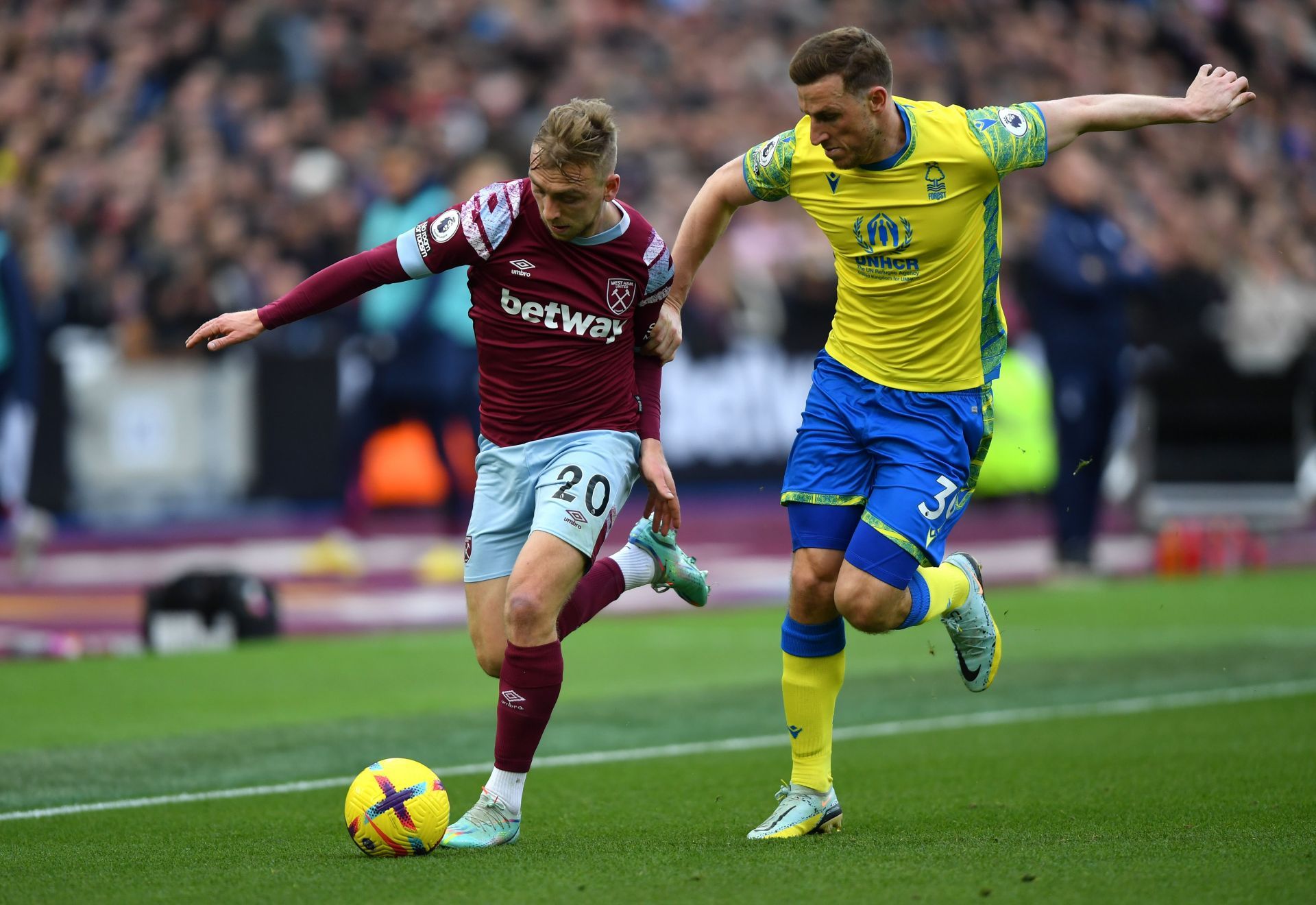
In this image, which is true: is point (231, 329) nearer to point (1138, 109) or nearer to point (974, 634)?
point (974, 634)

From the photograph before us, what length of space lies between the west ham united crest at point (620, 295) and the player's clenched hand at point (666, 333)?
0.62ft

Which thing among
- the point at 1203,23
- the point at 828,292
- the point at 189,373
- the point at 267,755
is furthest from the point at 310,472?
the point at 1203,23

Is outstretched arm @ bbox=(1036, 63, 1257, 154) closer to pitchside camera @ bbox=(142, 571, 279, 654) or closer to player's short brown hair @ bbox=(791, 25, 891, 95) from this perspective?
player's short brown hair @ bbox=(791, 25, 891, 95)

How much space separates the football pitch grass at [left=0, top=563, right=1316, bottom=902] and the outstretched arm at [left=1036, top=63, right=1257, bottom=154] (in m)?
2.16

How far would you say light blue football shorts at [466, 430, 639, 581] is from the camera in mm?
5695

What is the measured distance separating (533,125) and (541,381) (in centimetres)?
1507

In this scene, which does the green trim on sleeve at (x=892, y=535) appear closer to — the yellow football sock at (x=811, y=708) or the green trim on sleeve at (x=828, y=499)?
the green trim on sleeve at (x=828, y=499)

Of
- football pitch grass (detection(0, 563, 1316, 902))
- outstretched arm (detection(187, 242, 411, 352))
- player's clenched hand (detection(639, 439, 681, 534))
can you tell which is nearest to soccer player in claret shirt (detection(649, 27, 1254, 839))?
player's clenched hand (detection(639, 439, 681, 534))

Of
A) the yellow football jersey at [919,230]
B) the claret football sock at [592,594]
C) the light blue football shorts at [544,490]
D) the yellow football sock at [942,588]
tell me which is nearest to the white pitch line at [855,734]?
the claret football sock at [592,594]

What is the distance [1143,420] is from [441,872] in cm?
1478

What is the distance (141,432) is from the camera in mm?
16016

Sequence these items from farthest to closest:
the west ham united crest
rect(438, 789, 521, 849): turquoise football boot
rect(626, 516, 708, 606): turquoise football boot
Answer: rect(626, 516, 708, 606): turquoise football boot
the west ham united crest
rect(438, 789, 521, 849): turquoise football boot

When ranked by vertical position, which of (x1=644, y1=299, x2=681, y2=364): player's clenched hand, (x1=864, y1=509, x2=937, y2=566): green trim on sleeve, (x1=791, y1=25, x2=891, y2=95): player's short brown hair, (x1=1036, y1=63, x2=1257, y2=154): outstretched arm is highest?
(x1=791, y1=25, x2=891, y2=95): player's short brown hair

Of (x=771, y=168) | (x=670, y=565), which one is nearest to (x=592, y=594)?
(x=670, y=565)
